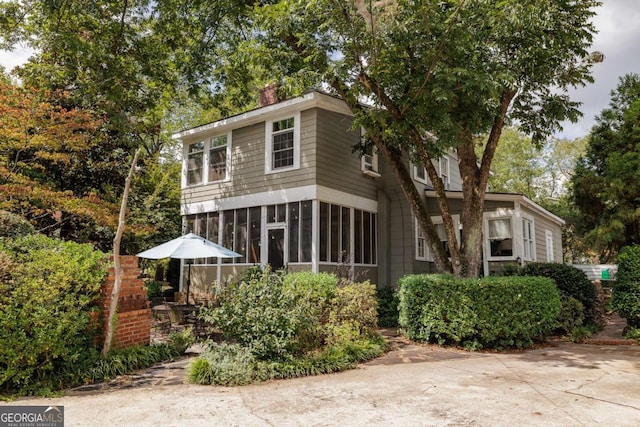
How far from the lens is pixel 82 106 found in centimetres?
1402

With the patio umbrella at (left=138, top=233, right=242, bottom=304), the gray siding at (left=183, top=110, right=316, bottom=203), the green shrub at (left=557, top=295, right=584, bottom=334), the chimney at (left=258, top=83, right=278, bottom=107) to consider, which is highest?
the chimney at (left=258, top=83, right=278, bottom=107)

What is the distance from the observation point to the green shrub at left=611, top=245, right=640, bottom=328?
9492 millimetres

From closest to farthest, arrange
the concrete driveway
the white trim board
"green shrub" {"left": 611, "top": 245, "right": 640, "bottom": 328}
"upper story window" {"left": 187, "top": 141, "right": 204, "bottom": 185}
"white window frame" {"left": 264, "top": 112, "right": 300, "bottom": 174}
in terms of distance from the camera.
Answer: the concrete driveway, "green shrub" {"left": 611, "top": 245, "right": 640, "bottom": 328}, the white trim board, "white window frame" {"left": 264, "top": 112, "right": 300, "bottom": 174}, "upper story window" {"left": 187, "top": 141, "right": 204, "bottom": 185}

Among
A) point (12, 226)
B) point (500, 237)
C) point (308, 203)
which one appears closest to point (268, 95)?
point (308, 203)

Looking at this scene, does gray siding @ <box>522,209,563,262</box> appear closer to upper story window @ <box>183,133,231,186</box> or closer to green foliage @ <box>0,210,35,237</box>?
upper story window @ <box>183,133,231,186</box>

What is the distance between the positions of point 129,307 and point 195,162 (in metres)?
9.52

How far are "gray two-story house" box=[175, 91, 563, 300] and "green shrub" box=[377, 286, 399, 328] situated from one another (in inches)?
40.0

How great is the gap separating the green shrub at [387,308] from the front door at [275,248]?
3195mm

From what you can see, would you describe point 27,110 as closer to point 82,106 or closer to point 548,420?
point 82,106

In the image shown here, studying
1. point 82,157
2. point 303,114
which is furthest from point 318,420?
point 82,157

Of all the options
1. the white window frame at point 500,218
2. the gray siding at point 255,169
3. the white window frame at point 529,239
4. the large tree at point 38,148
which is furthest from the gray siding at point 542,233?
the large tree at point 38,148

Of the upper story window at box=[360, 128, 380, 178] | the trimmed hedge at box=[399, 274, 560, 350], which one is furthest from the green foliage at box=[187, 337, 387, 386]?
the upper story window at box=[360, 128, 380, 178]

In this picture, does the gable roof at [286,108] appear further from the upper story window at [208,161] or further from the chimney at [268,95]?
the chimney at [268,95]

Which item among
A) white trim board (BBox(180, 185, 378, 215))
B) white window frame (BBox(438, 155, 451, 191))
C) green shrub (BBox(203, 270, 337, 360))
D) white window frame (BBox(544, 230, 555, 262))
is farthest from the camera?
white window frame (BBox(438, 155, 451, 191))
